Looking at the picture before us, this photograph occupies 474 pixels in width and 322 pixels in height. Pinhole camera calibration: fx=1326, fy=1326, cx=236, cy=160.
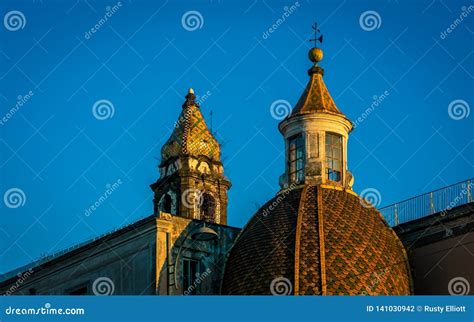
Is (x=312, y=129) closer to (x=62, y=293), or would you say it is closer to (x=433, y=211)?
(x=433, y=211)

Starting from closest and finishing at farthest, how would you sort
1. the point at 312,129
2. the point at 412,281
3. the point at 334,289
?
the point at 334,289 → the point at 412,281 → the point at 312,129

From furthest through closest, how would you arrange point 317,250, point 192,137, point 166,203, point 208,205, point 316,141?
point 166,203 < point 192,137 < point 208,205 < point 316,141 < point 317,250

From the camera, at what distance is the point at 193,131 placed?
54.5m

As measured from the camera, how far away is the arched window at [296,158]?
36562 millimetres

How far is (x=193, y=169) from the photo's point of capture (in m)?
54.2

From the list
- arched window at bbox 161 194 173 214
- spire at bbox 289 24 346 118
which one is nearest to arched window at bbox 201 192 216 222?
arched window at bbox 161 194 173 214

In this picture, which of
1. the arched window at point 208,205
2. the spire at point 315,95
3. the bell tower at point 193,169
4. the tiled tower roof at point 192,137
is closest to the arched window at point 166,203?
the bell tower at point 193,169

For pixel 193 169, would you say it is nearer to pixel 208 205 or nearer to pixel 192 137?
pixel 192 137

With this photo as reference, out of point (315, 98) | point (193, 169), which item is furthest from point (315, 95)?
point (193, 169)

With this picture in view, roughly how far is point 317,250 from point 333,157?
15.7 feet

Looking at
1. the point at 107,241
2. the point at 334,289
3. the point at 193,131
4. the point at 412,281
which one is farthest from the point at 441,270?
the point at 193,131

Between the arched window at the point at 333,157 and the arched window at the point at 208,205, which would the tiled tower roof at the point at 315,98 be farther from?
the arched window at the point at 208,205

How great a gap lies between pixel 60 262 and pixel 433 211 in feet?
35.4

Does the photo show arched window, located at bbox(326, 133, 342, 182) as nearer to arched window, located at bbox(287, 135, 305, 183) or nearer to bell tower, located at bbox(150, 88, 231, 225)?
arched window, located at bbox(287, 135, 305, 183)
